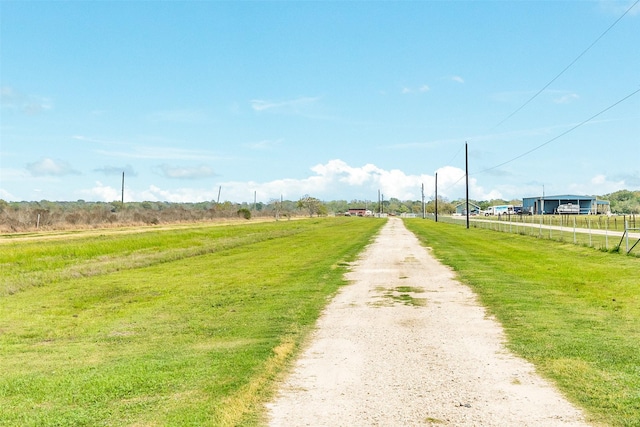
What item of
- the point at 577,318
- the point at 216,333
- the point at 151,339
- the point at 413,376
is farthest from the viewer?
the point at 577,318

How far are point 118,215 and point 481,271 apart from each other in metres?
70.9

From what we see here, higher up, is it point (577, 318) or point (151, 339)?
point (577, 318)

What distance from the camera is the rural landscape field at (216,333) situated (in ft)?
22.4

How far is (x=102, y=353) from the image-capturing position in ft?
32.2

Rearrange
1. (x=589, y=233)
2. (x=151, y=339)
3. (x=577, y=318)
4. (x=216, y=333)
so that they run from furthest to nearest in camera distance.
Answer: (x=589, y=233)
(x=577, y=318)
(x=216, y=333)
(x=151, y=339)

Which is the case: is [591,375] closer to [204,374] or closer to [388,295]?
[204,374]

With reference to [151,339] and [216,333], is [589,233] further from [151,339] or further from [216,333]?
[151,339]

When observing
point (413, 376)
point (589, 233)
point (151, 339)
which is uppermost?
point (589, 233)

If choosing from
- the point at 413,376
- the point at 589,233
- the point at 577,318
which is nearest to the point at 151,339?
the point at 413,376

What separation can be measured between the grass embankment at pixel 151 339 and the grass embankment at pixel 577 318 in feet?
12.8

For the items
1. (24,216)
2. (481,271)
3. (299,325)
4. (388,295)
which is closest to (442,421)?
(299,325)

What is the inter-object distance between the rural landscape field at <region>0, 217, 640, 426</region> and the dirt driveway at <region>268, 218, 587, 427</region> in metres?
0.35

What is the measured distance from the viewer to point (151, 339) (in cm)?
1084

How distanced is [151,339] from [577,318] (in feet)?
28.1
